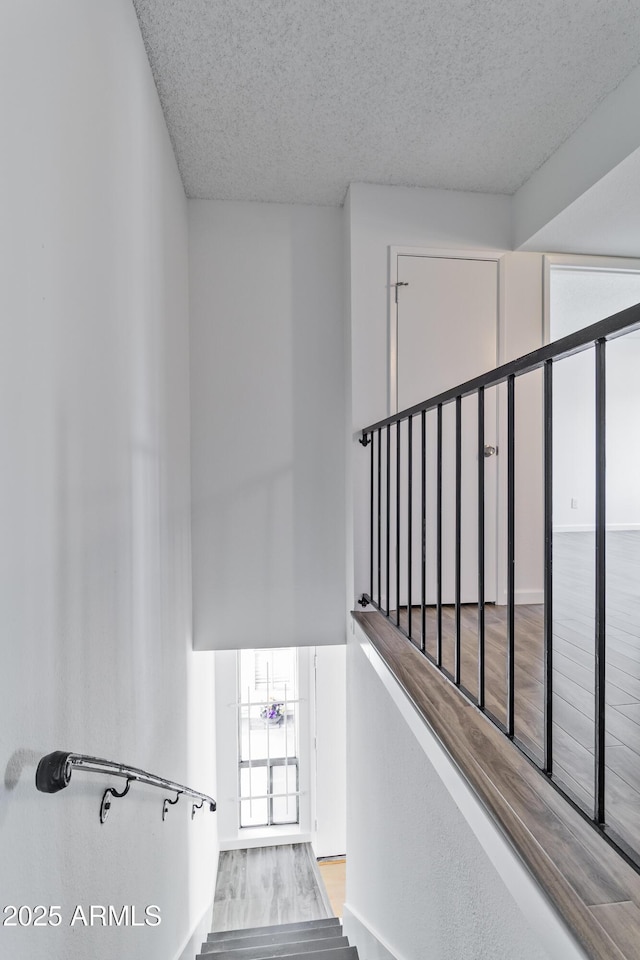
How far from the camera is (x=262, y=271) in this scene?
3.29 meters

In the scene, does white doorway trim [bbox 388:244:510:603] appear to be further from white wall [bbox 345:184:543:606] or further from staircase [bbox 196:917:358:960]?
staircase [bbox 196:917:358:960]

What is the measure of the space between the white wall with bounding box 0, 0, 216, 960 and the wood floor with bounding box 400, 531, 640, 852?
3.60 feet

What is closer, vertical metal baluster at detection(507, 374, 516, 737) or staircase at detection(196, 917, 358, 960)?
vertical metal baluster at detection(507, 374, 516, 737)

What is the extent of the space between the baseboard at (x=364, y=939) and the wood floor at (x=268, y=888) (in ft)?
4.82

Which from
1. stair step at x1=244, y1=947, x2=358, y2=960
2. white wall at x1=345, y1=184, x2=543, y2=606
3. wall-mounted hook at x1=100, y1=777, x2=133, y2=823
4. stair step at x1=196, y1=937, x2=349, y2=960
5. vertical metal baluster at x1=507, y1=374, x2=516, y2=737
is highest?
white wall at x1=345, y1=184, x2=543, y2=606

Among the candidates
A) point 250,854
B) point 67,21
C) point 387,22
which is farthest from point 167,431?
point 250,854

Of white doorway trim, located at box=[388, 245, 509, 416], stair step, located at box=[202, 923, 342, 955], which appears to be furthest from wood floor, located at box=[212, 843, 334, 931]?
white doorway trim, located at box=[388, 245, 509, 416]

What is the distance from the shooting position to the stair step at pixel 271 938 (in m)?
3.45

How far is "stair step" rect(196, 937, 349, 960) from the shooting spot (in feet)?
9.84

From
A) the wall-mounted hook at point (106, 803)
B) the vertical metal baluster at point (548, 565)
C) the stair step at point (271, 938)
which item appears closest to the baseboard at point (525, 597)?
the vertical metal baluster at point (548, 565)

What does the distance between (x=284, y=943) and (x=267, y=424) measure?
332cm

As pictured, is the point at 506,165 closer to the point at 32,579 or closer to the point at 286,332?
the point at 286,332

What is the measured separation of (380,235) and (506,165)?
747 mm

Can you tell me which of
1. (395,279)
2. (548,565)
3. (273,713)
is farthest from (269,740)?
(548,565)
